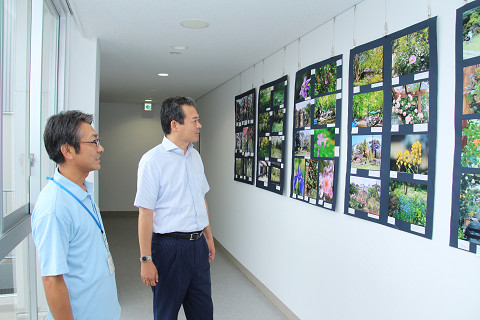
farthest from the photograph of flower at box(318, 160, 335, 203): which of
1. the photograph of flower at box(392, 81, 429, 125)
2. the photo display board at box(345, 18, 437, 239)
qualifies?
the photograph of flower at box(392, 81, 429, 125)

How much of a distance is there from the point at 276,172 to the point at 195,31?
1611mm

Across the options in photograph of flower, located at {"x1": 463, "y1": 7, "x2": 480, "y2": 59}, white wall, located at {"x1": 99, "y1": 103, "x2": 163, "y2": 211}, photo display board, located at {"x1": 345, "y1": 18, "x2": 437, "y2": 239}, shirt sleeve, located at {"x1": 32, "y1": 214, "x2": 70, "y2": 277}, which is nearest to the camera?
shirt sleeve, located at {"x1": 32, "y1": 214, "x2": 70, "y2": 277}

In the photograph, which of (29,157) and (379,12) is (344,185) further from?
(29,157)

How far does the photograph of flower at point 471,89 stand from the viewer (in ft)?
5.61

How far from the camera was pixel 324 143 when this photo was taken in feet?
9.64

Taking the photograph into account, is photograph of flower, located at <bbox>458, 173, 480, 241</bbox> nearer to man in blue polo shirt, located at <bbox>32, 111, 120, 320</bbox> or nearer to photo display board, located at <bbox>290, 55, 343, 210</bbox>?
photo display board, located at <bbox>290, 55, 343, 210</bbox>

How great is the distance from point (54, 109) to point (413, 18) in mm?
2796

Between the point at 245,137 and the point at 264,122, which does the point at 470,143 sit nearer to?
the point at 264,122

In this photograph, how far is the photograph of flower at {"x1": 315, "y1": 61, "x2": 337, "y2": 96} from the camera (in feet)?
9.27

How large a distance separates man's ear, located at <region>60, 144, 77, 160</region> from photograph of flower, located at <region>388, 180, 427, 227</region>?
5.76 feet

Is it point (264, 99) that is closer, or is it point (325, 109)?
point (325, 109)

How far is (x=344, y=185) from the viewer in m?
2.71

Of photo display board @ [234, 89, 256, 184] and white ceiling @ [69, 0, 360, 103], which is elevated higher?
white ceiling @ [69, 0, 360, 103]

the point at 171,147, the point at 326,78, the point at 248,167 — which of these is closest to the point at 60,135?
the point at 171,147
